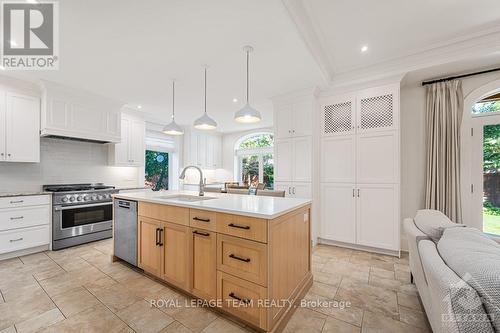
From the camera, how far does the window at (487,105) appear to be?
283 cm

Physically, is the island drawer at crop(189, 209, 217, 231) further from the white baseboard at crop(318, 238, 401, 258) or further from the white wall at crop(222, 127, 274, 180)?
the white wall at crop(222, 127, 274, 180)

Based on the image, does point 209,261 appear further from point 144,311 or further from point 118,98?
point 118,98

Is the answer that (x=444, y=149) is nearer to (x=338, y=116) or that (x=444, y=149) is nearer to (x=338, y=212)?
(x=338, y=116)

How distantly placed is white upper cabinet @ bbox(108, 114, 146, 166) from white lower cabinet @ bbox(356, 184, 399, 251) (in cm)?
450

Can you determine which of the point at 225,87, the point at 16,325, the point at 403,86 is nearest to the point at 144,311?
the point at 16,325

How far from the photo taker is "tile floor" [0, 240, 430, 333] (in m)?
1.65

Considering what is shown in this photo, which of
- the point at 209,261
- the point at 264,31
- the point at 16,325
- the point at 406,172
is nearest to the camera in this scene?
the point at 16,325

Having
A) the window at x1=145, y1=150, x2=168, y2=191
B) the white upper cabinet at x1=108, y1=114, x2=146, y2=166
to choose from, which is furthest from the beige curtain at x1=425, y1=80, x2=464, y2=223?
the window at x1=145, y1=150, x2=168, y2=191

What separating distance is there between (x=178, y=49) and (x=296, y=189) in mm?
2690

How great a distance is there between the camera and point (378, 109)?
3154 millimetres

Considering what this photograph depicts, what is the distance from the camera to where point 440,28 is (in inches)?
91.0

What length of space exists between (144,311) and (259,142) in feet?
18.5

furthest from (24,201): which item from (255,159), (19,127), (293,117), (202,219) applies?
(255,159)

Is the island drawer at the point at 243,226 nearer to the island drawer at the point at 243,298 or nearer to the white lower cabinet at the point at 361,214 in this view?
the island drawer at the point at 243,298
